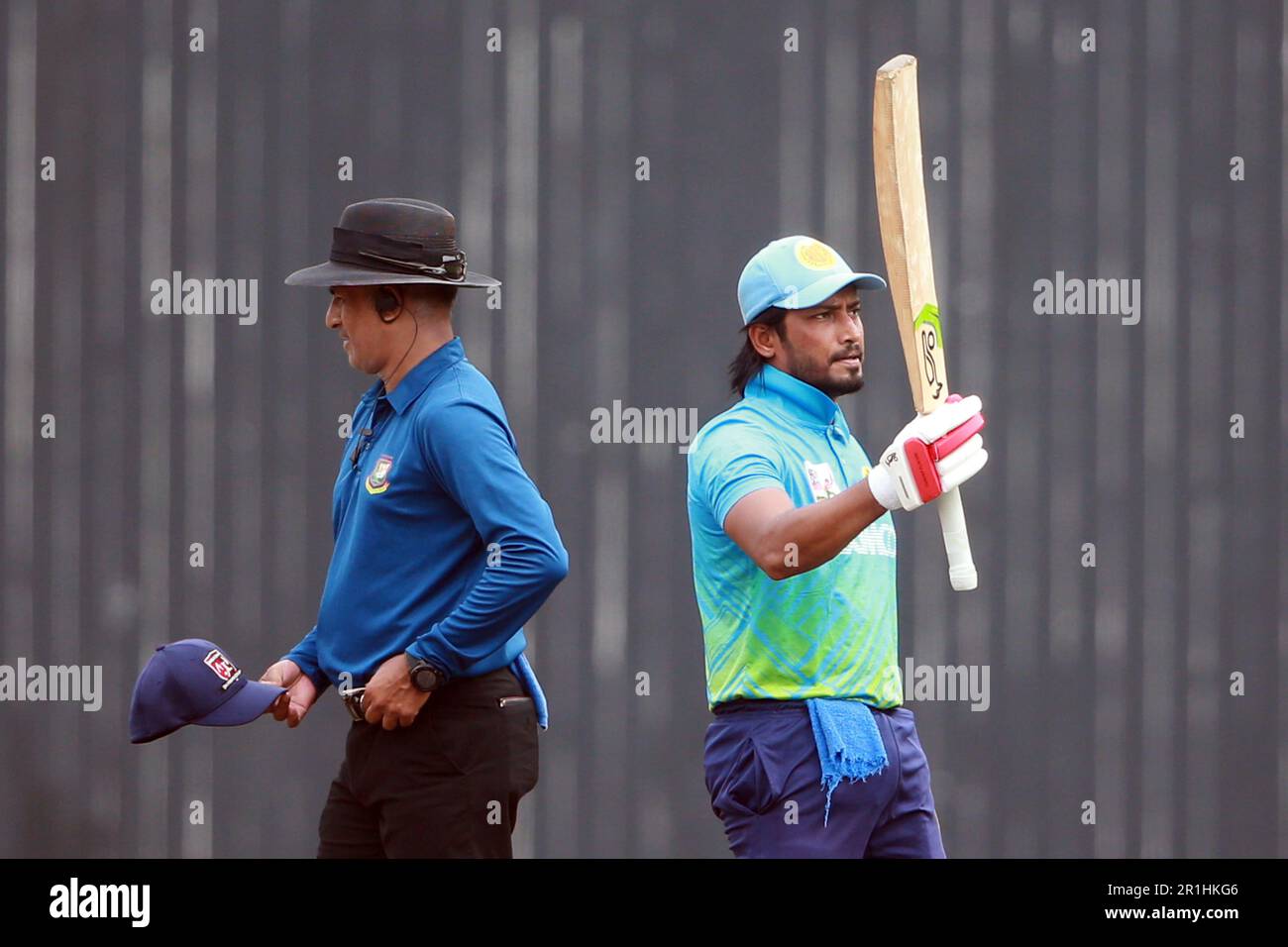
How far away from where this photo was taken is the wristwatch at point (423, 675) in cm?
287

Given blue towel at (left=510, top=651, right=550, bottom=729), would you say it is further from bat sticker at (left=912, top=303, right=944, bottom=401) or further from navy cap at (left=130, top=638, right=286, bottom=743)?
bat sticker at (left=912, top=303, right=944, bottom=401)

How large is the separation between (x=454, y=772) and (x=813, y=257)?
1.27 meters

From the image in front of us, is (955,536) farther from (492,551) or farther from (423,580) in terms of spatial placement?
(423,580)

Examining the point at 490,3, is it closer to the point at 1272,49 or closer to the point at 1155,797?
the point at 1272,49

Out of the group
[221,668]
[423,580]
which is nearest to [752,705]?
[423,580]

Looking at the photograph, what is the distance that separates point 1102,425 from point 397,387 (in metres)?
2.54

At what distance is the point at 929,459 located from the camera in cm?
279

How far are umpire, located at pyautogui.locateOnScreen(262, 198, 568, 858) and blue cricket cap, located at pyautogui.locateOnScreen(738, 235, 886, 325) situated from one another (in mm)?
592

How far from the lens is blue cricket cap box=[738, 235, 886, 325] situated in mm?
3166

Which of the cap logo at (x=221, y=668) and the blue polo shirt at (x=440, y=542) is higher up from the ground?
the blue polo shirt at (x=440, y=542)

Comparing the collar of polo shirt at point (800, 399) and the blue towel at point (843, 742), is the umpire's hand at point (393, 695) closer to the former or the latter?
the blue towel at point (843, 742)

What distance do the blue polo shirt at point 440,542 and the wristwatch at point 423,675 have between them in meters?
0.01

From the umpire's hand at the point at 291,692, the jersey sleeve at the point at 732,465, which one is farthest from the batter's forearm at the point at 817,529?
the umpire's hand at the point at 291,692
